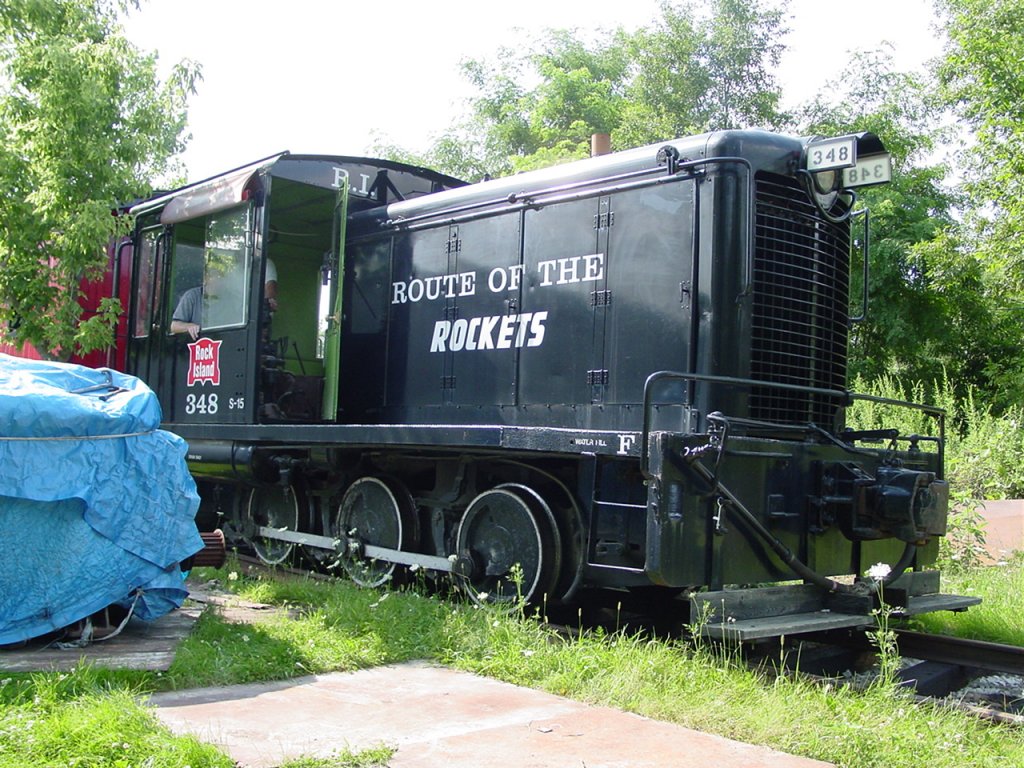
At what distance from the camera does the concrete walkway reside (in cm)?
354

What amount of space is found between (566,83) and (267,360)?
24.5 metres

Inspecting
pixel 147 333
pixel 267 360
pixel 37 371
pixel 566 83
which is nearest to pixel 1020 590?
pixel 267 360

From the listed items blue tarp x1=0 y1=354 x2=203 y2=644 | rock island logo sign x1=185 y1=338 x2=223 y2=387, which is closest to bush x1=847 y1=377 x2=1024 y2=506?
rock island logo sign x1=185 y1=338 x2=223 y2=387

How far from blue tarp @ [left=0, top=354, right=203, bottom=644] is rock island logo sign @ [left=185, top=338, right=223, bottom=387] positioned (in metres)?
2.40

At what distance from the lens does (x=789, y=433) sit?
5844mm

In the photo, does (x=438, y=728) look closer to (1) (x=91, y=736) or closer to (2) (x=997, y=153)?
(1) (x=91, y=736)

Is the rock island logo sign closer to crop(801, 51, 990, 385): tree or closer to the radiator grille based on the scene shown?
the radiator grille

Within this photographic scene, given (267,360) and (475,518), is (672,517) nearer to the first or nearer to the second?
(475,518)

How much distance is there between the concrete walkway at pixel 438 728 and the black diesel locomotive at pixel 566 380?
1031 mm

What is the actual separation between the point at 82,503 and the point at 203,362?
3228 millimetres

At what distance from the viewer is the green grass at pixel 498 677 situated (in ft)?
11.5

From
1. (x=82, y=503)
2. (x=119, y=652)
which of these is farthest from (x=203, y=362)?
(x=119, y=652)

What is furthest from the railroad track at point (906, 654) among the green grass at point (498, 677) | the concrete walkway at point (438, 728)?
the concrete walkway at point (438, 728)

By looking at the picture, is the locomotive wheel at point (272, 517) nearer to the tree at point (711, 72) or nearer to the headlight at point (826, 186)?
the headlight at point (826, 186)
